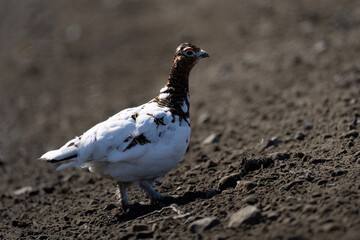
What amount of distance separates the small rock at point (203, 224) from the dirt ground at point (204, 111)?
0.01 meters

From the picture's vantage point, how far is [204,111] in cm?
1019

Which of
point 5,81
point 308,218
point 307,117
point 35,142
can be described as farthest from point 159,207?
point 5,81

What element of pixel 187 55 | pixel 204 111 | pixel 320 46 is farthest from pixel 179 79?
pixel 320 46

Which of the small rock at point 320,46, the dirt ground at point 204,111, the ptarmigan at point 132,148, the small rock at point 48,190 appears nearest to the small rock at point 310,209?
the dirt ground at point 204,111

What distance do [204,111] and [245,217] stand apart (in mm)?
5874

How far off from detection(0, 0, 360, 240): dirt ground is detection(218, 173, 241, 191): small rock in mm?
18

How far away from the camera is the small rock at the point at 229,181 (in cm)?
572

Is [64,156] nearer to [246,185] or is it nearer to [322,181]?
[246,185]

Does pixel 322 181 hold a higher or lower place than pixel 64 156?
lower

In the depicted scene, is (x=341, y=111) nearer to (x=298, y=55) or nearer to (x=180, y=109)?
(x=180, y=109)

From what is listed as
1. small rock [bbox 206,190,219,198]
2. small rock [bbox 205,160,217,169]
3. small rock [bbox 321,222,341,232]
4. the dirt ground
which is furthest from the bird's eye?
small rock [bbox 321,222,341,232]

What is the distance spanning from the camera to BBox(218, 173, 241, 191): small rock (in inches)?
225

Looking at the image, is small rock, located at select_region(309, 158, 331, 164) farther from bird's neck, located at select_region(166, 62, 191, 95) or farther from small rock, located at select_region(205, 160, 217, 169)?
bird's neck, located at select_region(166, 62, 191, 95)

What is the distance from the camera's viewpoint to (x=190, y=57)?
6305 mm
